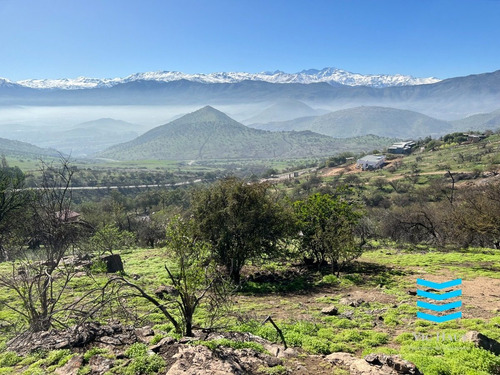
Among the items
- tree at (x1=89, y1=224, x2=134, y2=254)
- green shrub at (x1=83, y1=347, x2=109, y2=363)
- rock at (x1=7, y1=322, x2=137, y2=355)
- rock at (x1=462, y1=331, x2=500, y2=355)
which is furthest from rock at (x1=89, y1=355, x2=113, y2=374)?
tree at (x1=89, y1=224, x2=134, y2=254)

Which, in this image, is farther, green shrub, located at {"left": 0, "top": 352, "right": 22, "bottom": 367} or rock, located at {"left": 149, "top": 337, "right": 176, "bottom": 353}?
green shrub, located at {"left": 0, "top": 352, "right": 22, "bottom": 367}

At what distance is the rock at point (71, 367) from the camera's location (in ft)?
32.4

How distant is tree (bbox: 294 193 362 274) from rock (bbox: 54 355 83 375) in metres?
18.4

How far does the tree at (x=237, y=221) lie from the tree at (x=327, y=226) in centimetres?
209

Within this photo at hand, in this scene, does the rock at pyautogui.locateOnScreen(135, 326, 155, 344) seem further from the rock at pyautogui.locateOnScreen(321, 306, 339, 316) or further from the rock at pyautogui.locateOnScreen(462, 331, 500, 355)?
the rock at pyautogui.locateOnScreen(462, 331, 500, 355)

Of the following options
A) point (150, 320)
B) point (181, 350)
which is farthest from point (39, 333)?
point (181, 350)

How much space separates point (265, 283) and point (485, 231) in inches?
914

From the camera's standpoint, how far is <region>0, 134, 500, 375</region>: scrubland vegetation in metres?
11.5

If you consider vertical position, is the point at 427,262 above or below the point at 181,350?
below

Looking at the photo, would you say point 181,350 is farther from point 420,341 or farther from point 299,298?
point 299,298

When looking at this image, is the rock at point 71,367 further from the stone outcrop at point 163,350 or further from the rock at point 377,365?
the rock at point 377,365

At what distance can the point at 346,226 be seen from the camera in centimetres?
2550

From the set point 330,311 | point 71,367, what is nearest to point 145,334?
point 71,367

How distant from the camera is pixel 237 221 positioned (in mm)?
23828
